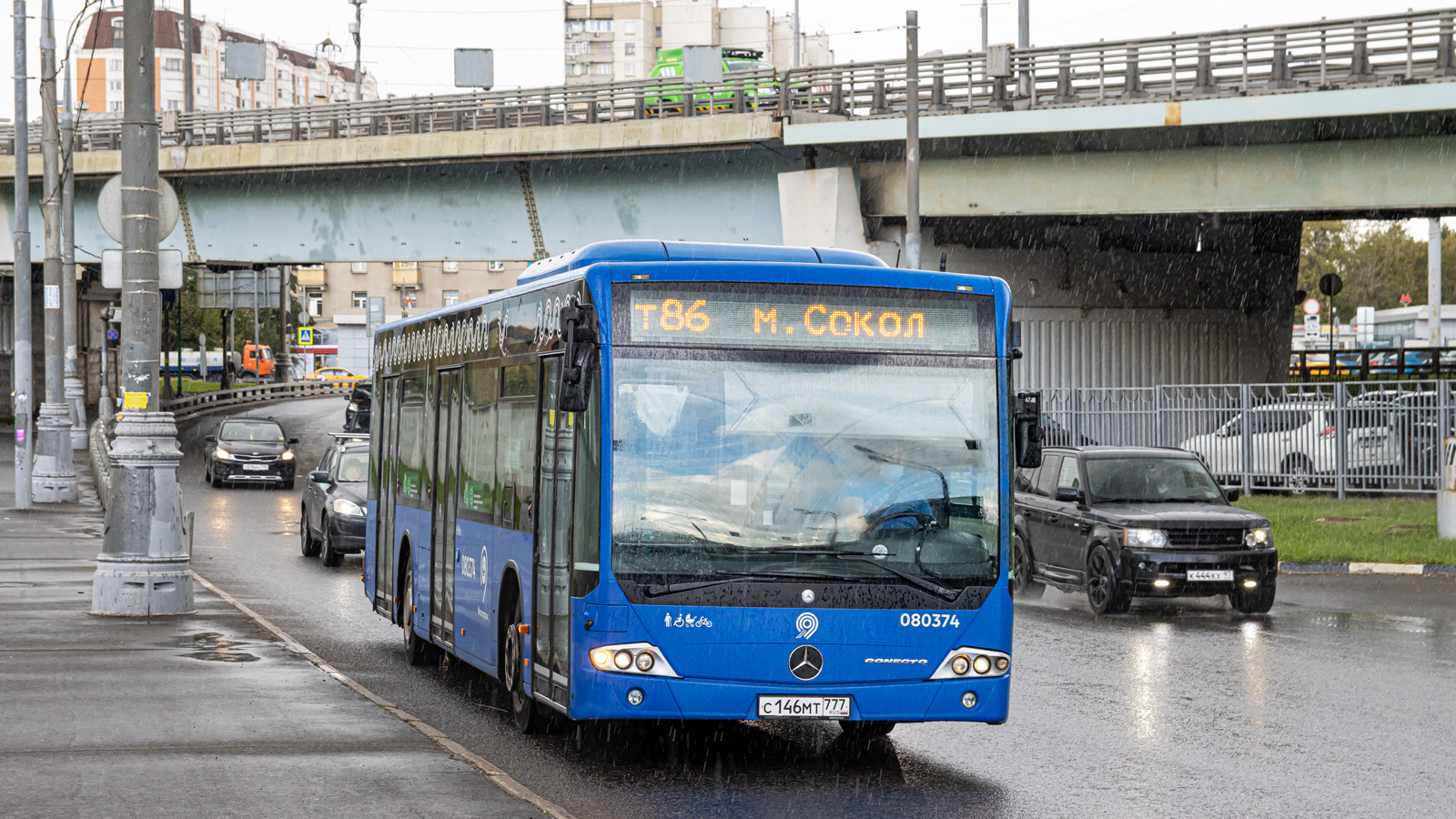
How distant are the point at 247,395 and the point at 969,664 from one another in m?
67.2

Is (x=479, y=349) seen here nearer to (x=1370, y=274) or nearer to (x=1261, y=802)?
(x=1261, y=802)

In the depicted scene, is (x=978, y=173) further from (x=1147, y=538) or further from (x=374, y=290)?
(x=374, y=290)

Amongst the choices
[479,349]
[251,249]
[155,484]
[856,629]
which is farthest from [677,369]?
[251,249]

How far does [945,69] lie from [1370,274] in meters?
81.4

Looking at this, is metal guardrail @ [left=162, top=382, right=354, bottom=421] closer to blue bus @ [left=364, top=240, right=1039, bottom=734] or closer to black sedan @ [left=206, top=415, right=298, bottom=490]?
black sedan @ [left=206, top=415, right=298, bottom=490]

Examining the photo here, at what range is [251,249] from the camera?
129 ft

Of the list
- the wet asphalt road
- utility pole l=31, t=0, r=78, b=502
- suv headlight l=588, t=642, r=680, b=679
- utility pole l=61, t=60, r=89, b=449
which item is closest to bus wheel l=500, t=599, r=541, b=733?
the wet asphalt road

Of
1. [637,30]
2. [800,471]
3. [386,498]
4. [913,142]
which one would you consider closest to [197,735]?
[800,471]

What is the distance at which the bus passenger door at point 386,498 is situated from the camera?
13375mm

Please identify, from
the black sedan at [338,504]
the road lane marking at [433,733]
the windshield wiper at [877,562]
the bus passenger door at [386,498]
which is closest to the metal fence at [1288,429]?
the black sedan at [338,504]

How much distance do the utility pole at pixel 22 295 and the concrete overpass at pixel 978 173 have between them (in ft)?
17.4

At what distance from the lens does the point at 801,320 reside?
8.63 metres

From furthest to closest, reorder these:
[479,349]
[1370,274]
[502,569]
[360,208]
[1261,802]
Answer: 1. [1370,274]
2. [360,208]
3. [479,349]
4. [502,569]
5. [1261,802]

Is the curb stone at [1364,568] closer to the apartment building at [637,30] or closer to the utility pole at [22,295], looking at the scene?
the utility pole at [22,295]
